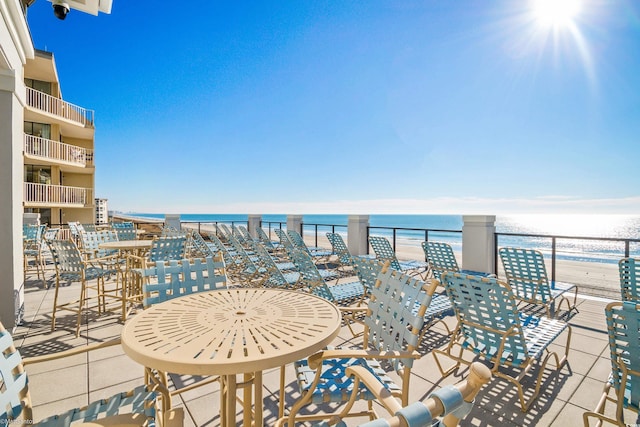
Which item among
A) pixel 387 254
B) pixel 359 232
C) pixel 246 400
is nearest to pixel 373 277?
pixel 246 400

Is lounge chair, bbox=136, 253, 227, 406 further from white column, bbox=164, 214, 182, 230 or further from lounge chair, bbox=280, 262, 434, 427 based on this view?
white column, bbox=164, 214, 182, 230

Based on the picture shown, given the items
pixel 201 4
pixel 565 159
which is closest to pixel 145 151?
pixel 201 4

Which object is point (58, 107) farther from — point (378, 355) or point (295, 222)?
point (378, 355)

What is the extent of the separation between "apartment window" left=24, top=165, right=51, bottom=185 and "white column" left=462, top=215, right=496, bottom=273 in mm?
17448

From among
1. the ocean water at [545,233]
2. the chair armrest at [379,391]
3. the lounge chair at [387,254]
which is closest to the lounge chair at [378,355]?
the chair armrest at [379,391]

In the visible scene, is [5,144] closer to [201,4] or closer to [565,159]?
[201,4]

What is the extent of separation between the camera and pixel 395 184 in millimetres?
41219

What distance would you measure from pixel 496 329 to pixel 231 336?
1899mm

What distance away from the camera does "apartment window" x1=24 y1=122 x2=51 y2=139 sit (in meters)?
13.0

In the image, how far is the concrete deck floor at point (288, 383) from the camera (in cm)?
197

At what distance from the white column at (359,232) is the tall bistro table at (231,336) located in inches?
254

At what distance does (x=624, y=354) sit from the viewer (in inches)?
58.0

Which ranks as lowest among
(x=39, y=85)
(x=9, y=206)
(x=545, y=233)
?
(x=545, y=233)

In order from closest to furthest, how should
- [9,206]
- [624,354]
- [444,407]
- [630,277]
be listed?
[444,407]
[624,354]
[630,277]
[9,206]
